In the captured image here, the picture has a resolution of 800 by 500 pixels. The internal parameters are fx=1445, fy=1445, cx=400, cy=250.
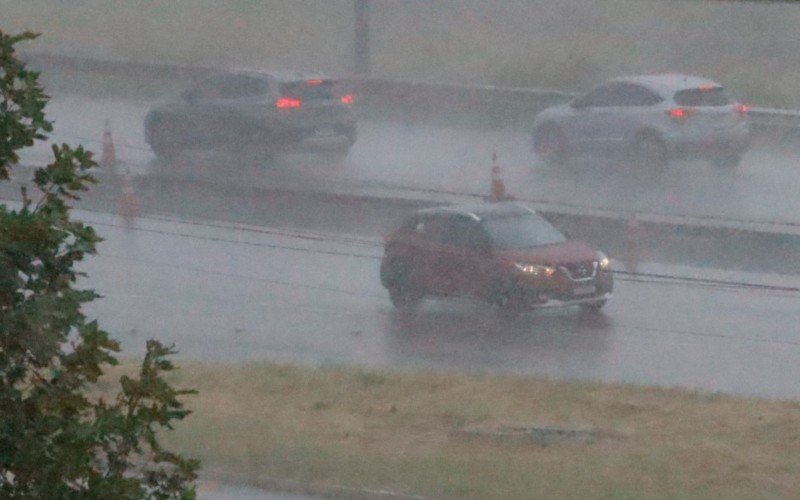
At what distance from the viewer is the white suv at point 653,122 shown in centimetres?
2486

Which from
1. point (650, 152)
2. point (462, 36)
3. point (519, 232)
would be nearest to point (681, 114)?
point (650, 152)

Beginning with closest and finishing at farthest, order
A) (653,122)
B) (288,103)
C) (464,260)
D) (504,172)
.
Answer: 1. (464,260)
2. (653,122)
3. (504,172)
4. (288,103)

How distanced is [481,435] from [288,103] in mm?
14955

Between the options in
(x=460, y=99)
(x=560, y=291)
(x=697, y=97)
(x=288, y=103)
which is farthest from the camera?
(x=460, y=99)

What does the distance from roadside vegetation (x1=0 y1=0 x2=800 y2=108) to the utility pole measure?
5.89 m

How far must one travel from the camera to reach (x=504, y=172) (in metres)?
25.8

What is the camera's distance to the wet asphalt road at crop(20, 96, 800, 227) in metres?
23.2

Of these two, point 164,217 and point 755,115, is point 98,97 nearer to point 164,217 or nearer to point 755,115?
point 164,217

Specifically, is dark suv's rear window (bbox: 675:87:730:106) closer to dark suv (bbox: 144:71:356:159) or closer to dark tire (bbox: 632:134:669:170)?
dark tire (bbox: 632:134:669:170)

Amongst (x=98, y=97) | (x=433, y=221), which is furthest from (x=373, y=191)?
(x=98, y=97)

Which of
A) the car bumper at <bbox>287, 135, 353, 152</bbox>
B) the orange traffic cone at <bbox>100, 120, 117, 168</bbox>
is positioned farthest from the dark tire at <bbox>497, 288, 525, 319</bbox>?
the orange traffic cone at <bbox>100, 120, 117, 168</bbox>

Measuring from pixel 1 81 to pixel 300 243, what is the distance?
722 inches

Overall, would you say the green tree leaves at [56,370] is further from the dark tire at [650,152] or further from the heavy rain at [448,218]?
the dark tire at [650,152]

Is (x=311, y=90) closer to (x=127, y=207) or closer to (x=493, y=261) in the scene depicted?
(x=127, y=207)
